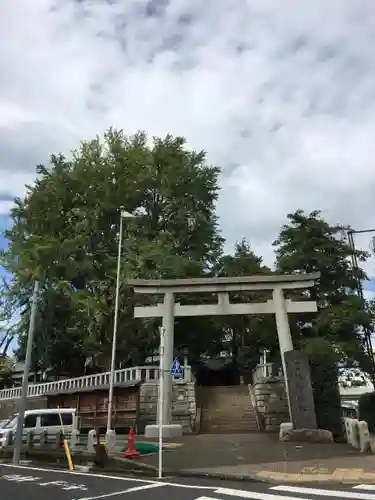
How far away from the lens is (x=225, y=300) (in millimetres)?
23094

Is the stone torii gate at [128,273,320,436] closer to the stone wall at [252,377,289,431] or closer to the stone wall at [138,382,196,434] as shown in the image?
the stone wall at [138,382,196,434]

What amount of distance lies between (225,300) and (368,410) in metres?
10.3

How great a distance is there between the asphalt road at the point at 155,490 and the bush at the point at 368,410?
18.4m

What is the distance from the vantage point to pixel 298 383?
1953 centimetres

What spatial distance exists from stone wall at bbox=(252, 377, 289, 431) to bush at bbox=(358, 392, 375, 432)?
14.3ft

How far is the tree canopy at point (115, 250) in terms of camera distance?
30734 mm

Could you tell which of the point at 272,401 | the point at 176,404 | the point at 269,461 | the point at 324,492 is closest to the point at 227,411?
the point at 272,401

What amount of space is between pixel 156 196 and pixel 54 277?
9.01m

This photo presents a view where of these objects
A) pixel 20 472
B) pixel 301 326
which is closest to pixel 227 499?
pixel 20 472

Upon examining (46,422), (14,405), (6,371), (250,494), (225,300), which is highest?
(225,300)

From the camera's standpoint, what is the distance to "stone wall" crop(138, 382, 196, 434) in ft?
80.0

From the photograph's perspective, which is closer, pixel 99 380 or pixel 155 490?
pixel 155 490

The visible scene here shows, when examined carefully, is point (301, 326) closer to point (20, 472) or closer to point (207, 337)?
point (207, 337)

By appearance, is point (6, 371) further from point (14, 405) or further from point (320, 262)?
point (320, 262)
